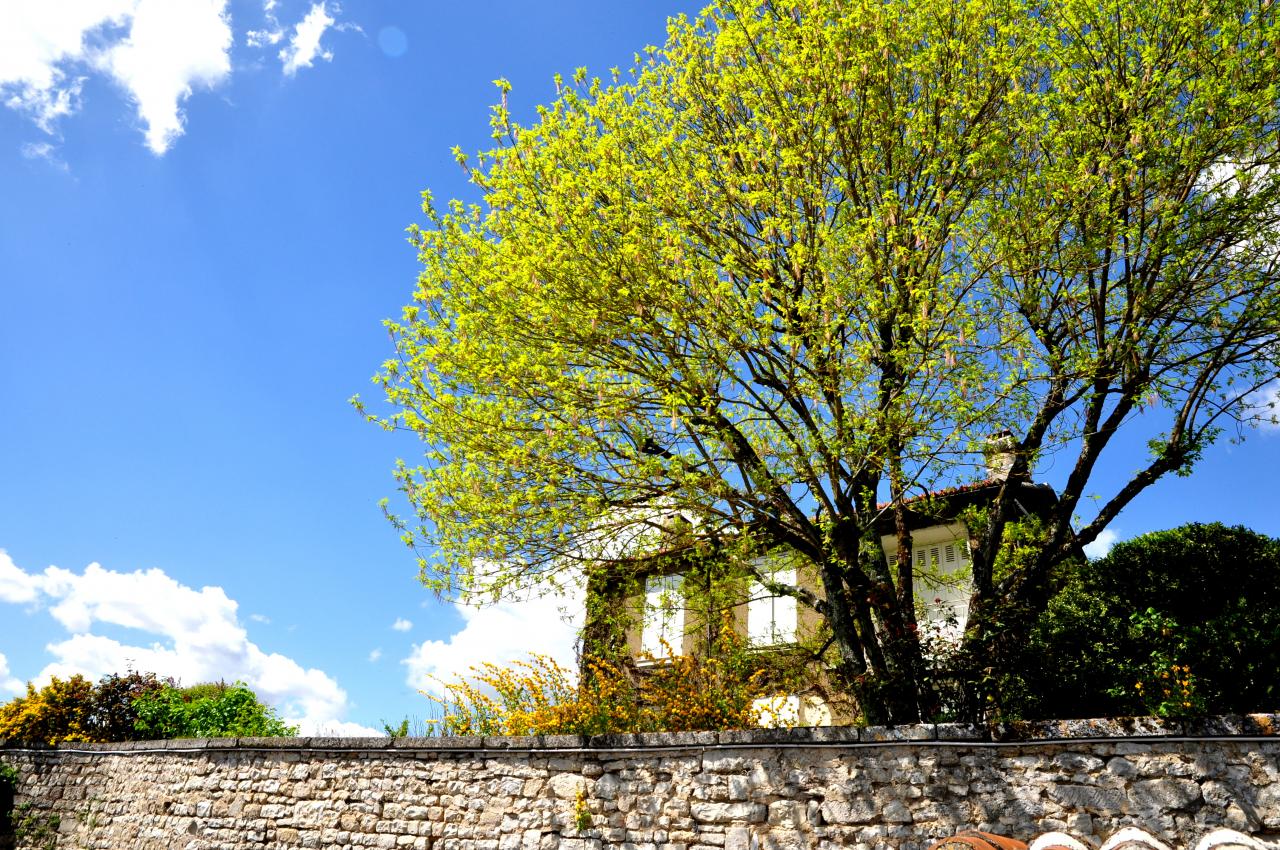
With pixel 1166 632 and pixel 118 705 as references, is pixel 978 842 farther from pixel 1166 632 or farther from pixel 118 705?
pixel 118 705

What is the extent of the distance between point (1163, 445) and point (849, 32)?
20.0ft

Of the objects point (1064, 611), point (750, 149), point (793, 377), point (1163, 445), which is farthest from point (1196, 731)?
point (750, 149)

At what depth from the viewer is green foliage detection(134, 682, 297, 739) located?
47.1ft

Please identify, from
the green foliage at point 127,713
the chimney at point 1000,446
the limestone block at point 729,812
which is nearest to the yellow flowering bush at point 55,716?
the green foliage at point 127,713

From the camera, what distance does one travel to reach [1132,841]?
530 cm

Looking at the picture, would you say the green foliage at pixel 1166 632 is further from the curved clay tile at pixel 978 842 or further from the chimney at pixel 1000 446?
the chimney at pixel 1000 446

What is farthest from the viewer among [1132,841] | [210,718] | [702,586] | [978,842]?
[210,718]

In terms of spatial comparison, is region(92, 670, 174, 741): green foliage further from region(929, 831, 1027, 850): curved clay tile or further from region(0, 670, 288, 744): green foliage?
region(929, 831, 1027, 850): curved clay tile

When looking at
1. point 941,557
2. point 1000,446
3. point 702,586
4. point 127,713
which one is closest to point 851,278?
point 1000,446

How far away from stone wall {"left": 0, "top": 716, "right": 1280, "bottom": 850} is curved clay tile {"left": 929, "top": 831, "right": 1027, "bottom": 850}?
1.31 feet

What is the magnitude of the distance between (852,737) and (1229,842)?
8.83ft

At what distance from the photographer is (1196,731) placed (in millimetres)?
5789

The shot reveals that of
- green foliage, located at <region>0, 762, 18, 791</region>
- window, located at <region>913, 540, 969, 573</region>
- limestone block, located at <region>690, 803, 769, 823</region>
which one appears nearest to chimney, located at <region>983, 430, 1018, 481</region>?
limestone block, located at <region>690, 803, 769, 823</region>

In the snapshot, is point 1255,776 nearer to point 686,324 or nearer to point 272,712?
point 686,324
